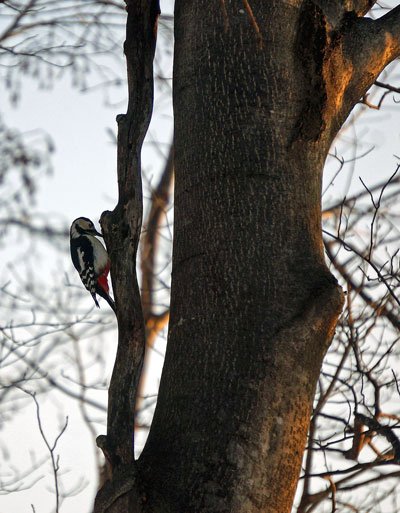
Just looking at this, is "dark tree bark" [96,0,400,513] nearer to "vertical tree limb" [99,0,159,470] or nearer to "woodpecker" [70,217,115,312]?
"vertical tree limb" [99,0,159,470]

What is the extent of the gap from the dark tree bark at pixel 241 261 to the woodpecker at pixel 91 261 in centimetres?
346

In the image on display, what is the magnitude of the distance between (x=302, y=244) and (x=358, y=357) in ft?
7.07

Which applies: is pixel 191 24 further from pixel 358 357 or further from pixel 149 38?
pixel 358 357

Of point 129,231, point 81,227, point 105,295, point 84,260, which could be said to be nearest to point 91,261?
point 84,260

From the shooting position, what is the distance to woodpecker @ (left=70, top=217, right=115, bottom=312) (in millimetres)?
6012

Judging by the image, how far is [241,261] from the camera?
2.09 m

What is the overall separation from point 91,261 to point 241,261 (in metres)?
4.08

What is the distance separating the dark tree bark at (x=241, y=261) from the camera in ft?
6.18

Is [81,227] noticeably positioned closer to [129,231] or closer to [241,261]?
[129,231]

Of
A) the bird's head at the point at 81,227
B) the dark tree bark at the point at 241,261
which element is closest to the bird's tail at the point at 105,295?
the bird's head at the point at 81,227

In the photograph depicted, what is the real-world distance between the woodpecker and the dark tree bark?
3.46 meters

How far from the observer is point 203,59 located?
2492mm

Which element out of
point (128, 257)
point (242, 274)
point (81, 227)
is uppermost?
point (81, 227)

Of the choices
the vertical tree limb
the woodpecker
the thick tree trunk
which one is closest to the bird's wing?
the woodpecker
